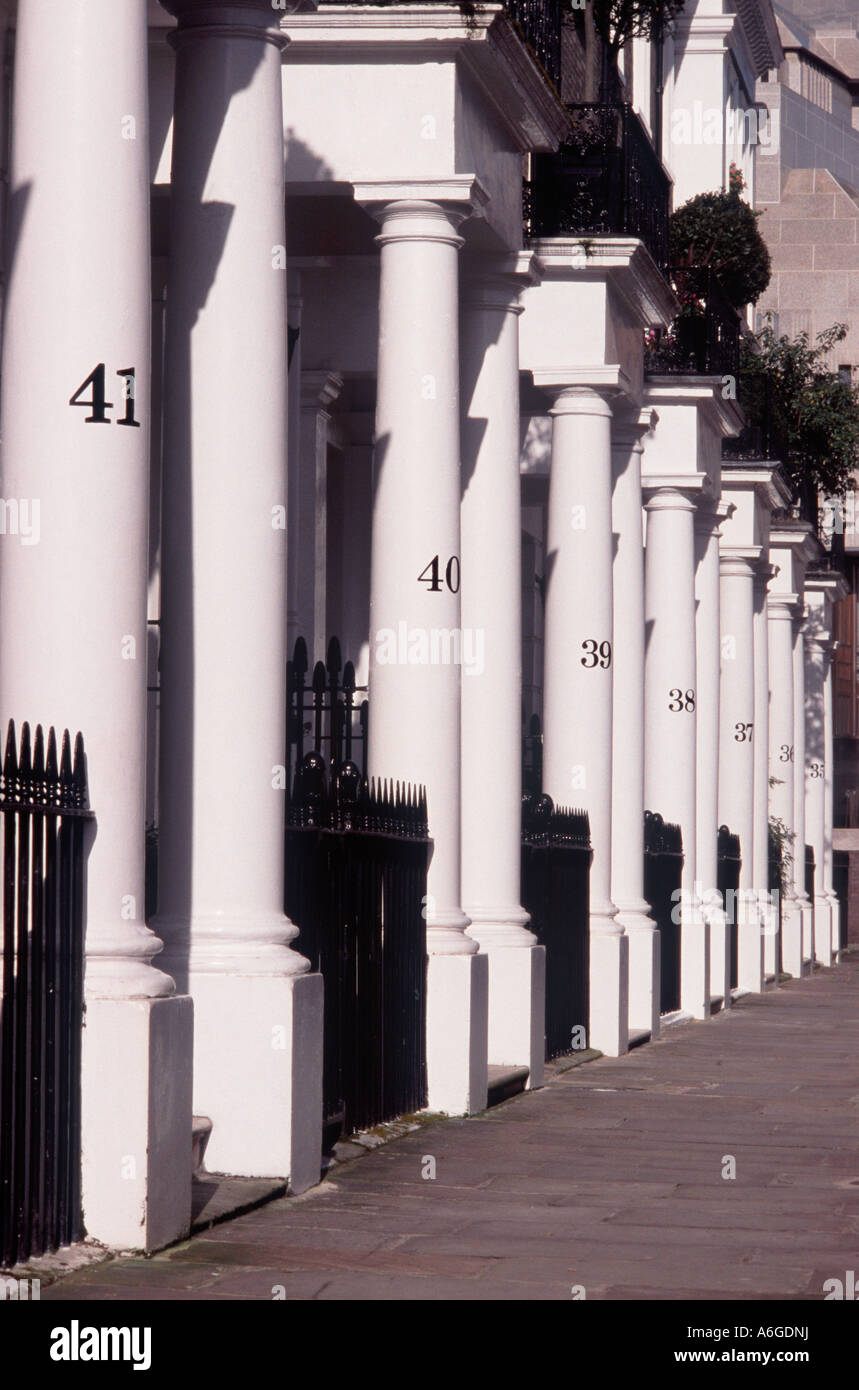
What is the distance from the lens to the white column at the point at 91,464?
308 inches

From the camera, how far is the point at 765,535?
28047 millimetres

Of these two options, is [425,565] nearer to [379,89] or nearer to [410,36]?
[379,89]

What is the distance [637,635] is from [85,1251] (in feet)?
40.1

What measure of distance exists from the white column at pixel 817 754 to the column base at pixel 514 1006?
23.8m

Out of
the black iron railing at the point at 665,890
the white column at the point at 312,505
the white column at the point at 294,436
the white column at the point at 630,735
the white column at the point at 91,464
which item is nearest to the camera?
the white column at the point at 91,464

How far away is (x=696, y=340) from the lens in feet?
72.2

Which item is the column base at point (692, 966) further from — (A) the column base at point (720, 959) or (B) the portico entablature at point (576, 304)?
(B) the portico entablature at point (576, 304)

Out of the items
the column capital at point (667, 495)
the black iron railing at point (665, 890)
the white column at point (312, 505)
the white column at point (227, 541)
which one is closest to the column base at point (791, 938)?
the black iron railing at point (665, 890)

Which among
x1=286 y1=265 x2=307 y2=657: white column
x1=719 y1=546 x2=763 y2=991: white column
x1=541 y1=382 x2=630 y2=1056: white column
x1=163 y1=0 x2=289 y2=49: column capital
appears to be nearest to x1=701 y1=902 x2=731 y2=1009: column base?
x1=719 y1=546 x2=763 y2=991: white column

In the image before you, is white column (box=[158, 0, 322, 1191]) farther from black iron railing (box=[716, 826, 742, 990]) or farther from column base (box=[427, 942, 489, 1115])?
black iron railing (box=[716, 826, 742, 990])

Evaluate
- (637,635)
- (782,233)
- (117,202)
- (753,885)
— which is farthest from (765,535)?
(782,233)

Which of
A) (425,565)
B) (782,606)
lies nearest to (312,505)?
(425,565)

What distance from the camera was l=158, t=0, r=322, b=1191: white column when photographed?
940cm

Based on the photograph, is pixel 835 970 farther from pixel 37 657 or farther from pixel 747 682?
pixel 37 657
